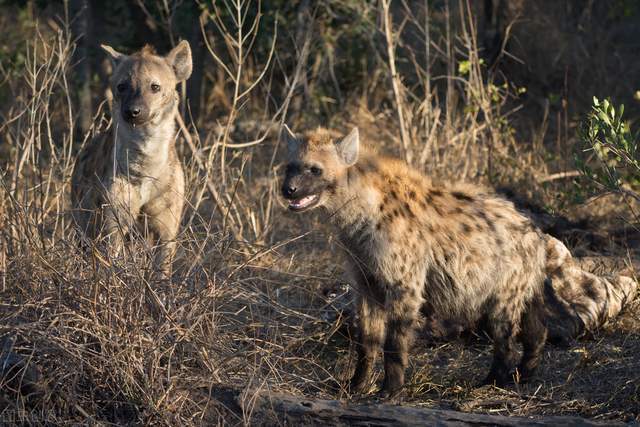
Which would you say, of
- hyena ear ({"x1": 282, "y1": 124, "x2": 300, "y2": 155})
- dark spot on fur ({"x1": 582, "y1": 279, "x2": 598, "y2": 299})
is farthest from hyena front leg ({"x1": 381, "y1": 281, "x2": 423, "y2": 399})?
dark spot on fur ({"x1": 582, "y1": 279, "x2": 598, "y2": 299})

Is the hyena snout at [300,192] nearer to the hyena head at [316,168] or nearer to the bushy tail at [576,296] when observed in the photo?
the hyena head at [316,168]

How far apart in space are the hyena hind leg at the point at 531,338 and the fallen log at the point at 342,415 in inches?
35.3

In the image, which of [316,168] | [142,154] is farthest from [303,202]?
[142,154]

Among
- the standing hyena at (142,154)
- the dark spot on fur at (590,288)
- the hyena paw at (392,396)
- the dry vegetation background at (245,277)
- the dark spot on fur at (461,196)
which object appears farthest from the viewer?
the standing hyena at (142,154)

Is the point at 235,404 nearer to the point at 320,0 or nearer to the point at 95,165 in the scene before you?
the point at 95,165

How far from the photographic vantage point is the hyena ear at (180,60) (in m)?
5.91

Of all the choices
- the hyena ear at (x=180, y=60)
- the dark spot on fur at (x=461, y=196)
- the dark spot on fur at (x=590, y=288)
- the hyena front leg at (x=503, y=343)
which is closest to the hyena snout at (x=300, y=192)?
the dark spot on fur at (x=461, y=196)

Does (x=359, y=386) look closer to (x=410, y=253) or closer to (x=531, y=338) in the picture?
(x=410, y=253)

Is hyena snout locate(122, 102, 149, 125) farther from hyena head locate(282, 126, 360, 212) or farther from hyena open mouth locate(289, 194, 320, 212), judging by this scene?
hyena open mouth locate(289, 194, 320, 212)

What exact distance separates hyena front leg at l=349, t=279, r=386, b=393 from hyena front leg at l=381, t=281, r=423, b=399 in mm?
108

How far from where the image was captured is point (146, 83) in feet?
18.6

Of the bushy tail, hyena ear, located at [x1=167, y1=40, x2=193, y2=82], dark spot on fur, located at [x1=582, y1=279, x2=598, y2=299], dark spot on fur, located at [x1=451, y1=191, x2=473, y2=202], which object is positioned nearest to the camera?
dark spot on fur, located at [x1=451, y1=191, x2=473, y2=202]

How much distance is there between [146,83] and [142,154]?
1.31 feet

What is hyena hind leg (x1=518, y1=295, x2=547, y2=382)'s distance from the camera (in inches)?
193
